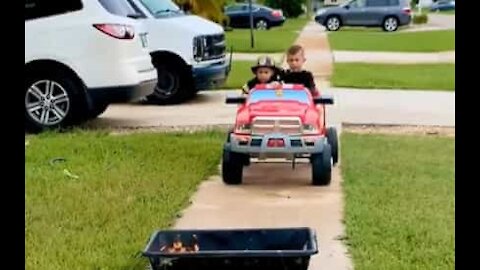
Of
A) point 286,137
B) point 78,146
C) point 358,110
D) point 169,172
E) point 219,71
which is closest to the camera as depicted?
point 286,137

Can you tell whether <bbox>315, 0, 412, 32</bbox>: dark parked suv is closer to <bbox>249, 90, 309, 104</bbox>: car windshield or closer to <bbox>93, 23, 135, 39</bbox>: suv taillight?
<bbox>93, 23, 135, 39</bbox>: suv taillight

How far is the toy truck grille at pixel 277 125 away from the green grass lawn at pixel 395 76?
311 inches

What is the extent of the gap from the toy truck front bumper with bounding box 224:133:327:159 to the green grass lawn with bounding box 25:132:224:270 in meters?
0.48

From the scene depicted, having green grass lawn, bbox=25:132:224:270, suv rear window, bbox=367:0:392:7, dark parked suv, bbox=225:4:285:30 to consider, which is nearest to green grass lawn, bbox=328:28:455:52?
suv rear window, bbox=367:0:392:7

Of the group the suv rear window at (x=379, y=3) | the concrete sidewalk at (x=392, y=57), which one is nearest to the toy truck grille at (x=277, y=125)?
the concrete sidewalk at (x=392, y=57)

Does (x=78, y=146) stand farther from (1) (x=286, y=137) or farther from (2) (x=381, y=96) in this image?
(2) (x=381, y=96)

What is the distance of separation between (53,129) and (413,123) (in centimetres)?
424

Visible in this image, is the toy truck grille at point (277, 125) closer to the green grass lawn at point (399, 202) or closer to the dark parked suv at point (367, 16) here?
the green grass lawn at point (399, 202)

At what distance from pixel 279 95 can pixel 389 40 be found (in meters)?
25.0

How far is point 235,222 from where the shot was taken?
231 inches

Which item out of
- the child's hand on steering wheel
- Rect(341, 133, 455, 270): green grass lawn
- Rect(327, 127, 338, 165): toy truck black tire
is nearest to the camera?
Rect(341, 133, 455, 270): green grass lawn

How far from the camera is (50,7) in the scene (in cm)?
996

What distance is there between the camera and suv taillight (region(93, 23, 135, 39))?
32.3ft
